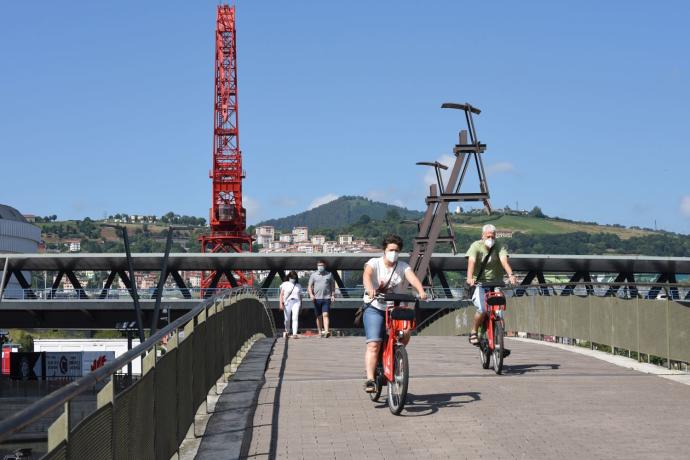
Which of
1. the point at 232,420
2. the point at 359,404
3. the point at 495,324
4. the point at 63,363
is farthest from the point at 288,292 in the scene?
the point at 63,363

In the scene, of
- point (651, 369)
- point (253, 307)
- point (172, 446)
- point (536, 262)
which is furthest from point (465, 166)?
point (536, 262)

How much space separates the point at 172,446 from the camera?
27.2 feet

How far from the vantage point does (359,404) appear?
38.3ft

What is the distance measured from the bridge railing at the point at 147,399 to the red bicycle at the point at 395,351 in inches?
67.3

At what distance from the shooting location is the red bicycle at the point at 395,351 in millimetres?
10625

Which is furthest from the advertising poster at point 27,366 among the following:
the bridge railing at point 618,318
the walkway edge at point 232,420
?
the walkway edge at point 232,420

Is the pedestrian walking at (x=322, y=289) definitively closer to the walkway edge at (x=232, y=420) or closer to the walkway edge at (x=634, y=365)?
the walkway edge at (x=634, y=365)

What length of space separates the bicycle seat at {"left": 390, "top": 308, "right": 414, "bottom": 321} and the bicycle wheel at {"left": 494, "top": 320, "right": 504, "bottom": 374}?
11.4ft

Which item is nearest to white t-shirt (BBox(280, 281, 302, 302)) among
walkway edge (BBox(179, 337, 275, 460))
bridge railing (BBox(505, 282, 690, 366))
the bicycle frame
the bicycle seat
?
bridge railing (BBox(505, 282, 690, 366))

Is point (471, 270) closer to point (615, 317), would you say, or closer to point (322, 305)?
point (615, 317)

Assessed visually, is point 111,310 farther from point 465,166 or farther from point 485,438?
point 485,438

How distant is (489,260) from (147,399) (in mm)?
7955

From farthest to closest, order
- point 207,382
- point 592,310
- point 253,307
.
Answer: point 253,307
point 592,310
point 207,382

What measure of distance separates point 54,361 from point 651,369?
76.9 m
